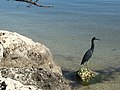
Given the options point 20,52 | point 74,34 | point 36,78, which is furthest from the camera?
point 74,34

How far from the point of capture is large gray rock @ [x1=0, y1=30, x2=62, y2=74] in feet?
27.0

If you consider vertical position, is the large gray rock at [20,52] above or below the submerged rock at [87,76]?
above

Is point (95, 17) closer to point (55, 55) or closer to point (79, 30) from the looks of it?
point (79, 30)

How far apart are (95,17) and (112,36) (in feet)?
30.3

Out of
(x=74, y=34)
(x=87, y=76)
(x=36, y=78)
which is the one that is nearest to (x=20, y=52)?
(x=87, y=76)

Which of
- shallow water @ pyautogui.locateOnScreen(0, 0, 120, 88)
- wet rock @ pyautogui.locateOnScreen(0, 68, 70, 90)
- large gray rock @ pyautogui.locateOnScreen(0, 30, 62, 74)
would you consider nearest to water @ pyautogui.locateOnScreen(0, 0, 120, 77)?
shallow water @ pyautogui.locateOnScreen(0, 0, 120, 88)

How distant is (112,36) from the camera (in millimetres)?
20531

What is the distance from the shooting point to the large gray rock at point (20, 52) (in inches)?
324

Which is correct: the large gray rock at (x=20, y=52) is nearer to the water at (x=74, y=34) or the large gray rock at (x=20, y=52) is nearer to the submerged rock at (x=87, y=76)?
the submerged rock at (x=87, y=76)

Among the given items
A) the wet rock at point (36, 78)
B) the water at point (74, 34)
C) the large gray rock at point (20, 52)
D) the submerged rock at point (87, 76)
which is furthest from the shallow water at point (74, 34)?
the wet rock at point (36, 78)

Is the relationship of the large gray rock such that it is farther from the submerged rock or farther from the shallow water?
the shallow water

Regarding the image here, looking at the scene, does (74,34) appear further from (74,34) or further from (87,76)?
(87,76)

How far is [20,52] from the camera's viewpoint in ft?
28.0

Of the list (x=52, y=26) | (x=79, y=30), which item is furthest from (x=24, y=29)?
(x=79, y=30)
